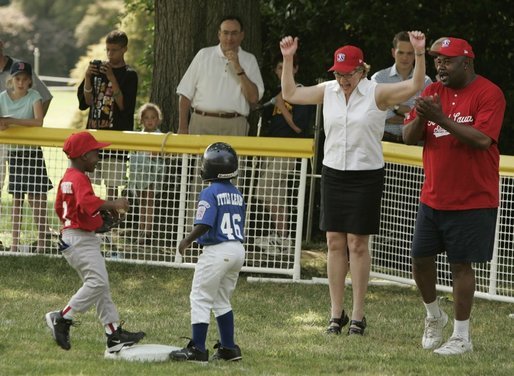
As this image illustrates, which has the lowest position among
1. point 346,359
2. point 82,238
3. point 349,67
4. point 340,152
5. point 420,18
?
point 346,359

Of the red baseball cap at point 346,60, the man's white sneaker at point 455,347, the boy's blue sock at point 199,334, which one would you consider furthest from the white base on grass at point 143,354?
the red baseball cap at point 346,60

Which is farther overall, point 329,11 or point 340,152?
point 329,11

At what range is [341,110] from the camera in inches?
363

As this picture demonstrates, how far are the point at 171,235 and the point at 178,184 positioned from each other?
471 mm

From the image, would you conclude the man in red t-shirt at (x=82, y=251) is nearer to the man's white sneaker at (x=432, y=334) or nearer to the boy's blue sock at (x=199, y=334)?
the boy's blue sock at (x=199, y=334)

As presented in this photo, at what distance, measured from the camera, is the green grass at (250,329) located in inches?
313

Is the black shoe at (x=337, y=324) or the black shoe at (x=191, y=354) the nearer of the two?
the black shoe at (x=191, y=354)

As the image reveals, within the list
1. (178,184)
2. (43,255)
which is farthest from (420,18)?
(43,255)

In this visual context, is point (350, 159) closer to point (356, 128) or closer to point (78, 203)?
point (356, 128)

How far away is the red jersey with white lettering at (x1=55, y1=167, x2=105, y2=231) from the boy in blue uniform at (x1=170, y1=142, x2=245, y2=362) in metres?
0.64

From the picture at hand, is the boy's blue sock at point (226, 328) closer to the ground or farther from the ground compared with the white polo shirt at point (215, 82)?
closer to the ground

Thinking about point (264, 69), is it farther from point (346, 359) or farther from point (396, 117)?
point (346, 359)

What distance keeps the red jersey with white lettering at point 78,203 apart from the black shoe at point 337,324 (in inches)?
79.6

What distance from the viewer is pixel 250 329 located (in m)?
9.38
